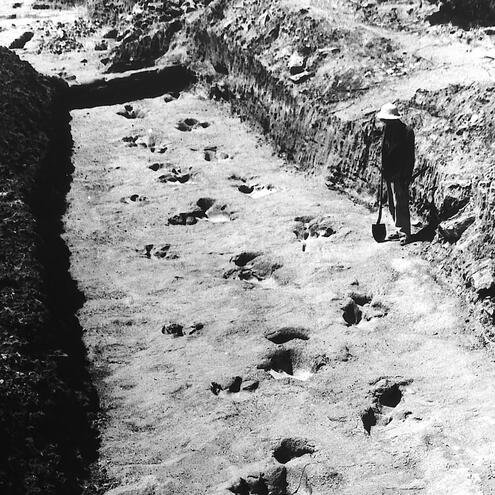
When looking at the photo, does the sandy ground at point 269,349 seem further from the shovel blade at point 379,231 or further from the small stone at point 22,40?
the small stone at point 22,40

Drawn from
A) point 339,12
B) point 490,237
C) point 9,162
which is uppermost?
point 339,12

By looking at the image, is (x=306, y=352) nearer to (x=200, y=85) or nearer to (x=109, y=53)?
(x=200, y=85)

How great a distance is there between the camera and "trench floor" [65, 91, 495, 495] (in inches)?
207

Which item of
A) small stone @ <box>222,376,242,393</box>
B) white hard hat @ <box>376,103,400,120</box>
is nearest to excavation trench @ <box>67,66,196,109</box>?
white hard hat @ <box>376,103,400,120</box>

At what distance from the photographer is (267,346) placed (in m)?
6.59

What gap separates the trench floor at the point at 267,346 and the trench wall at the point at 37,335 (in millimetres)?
216

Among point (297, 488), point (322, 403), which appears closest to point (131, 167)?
point (322, 403)

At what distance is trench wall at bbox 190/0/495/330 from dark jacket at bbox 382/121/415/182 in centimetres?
44

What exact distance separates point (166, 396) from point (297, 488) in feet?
4.91

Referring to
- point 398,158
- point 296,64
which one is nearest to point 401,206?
point 398,158

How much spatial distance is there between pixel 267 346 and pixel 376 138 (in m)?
3.73

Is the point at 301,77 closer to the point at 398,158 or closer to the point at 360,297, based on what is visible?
the point at 398,158

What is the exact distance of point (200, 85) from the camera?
13.2m

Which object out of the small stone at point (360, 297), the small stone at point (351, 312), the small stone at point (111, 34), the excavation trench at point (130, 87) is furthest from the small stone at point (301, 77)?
the small stone at point (111, 34)
